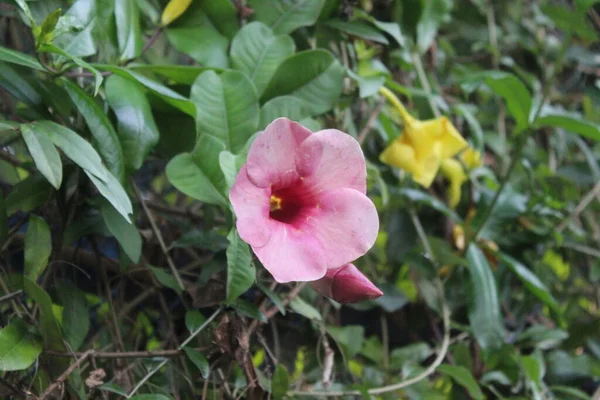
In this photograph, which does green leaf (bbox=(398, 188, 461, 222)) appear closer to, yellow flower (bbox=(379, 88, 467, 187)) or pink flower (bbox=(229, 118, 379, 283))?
yellow flower (bbox=(379, 88, 467, 187))

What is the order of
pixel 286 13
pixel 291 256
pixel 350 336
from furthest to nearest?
pixel 350 336
pixel 286 13
pixel 291 256

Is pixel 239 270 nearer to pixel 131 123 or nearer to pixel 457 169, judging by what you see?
pixel 131 123

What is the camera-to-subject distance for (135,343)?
2.90ft

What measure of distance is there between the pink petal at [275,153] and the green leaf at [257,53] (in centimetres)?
24

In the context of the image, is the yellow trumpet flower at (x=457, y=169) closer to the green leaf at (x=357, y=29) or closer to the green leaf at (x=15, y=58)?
the green leaf at (x=357, y=29)

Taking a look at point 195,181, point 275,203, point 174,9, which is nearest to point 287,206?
point 275,203

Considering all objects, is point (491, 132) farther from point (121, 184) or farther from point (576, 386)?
point (121, 184)

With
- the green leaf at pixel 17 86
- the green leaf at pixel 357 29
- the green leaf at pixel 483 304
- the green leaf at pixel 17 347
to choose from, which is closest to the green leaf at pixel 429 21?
the green leaf at pixel 357 29

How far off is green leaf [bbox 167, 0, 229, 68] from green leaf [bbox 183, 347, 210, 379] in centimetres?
35

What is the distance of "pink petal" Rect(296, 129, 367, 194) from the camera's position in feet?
1.82

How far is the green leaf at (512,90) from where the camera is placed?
997 mm

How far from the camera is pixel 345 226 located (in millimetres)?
545

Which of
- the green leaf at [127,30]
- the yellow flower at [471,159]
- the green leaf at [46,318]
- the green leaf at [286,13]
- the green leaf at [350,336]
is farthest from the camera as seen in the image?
the yellow flower at [471,159]

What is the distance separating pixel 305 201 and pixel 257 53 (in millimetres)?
273
